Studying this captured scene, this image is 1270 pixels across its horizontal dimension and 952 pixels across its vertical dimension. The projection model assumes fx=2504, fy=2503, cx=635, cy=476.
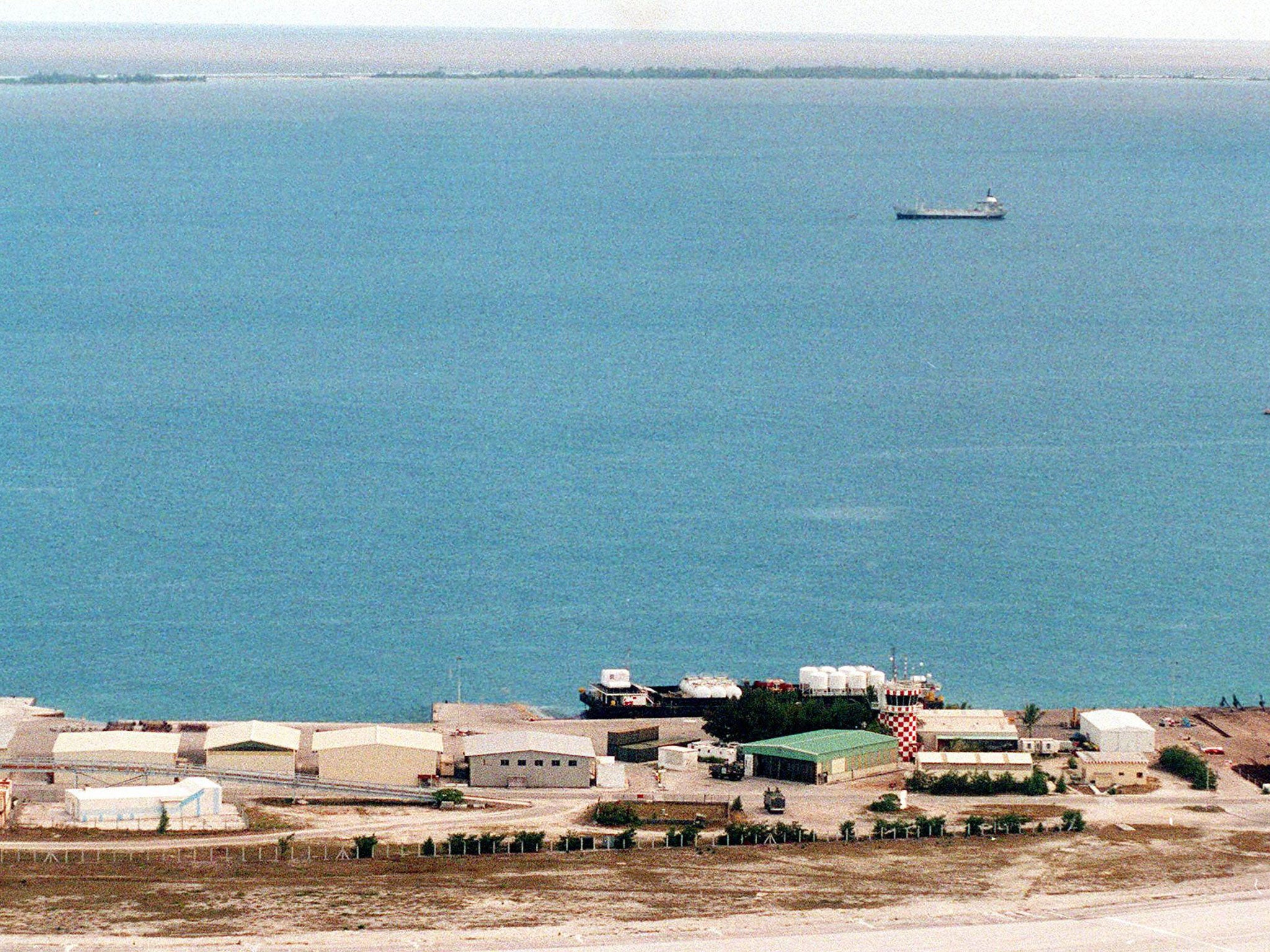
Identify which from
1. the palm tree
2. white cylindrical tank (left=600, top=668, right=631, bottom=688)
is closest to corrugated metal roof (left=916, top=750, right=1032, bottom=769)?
the palm tree

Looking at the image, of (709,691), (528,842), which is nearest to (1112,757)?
(709,691)

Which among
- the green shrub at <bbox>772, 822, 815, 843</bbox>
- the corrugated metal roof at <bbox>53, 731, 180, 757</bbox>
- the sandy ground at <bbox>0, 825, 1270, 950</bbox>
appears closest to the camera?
the sandy ground at <bbox>0, 825, 1270, 950</bbox>

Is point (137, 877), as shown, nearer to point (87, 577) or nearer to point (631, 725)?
point (631, 725)

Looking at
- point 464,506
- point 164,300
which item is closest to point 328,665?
point 464,506

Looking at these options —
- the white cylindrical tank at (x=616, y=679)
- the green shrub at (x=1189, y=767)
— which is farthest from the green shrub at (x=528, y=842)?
the green shrub at (x=1189, y=767)

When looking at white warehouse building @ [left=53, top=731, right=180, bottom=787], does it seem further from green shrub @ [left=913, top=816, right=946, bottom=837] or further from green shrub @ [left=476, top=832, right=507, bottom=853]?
green shrub @ [left=913, top=816, right=946, bottom=837]

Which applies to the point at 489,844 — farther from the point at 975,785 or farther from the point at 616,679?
the point at 616,679

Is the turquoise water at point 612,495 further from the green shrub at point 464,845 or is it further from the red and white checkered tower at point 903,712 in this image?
the green shrub at point 464,845

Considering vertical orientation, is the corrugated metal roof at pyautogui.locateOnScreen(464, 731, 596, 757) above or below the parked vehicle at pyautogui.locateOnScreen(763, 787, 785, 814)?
above
